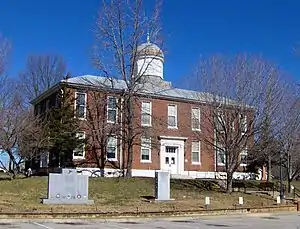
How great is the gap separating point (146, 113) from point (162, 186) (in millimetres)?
16937

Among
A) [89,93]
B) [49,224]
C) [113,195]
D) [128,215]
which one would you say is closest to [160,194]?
[113,195]

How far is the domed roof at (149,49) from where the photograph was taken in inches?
1437

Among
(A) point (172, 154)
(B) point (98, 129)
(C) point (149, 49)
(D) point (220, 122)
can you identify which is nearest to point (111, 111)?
(B) point (98, 129)

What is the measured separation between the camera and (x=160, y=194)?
25891mm

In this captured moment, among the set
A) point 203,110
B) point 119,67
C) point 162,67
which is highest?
point 162,67

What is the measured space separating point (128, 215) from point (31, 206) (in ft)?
15.0

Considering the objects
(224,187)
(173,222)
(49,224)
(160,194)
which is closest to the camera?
(49,224)

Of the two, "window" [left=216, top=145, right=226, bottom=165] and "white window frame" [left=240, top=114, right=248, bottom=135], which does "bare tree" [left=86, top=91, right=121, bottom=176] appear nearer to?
"window" [left=216, top=145, right=226, bottom=165]

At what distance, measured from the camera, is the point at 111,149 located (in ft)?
136

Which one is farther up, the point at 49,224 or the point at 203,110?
the point at 203,110

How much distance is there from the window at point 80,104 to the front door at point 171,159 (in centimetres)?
872

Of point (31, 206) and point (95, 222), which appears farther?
point (31, 206)

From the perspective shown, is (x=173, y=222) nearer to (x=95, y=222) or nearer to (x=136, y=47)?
(x=95, y=222)

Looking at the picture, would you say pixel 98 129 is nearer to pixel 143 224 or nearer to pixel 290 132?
pixel 290 132
